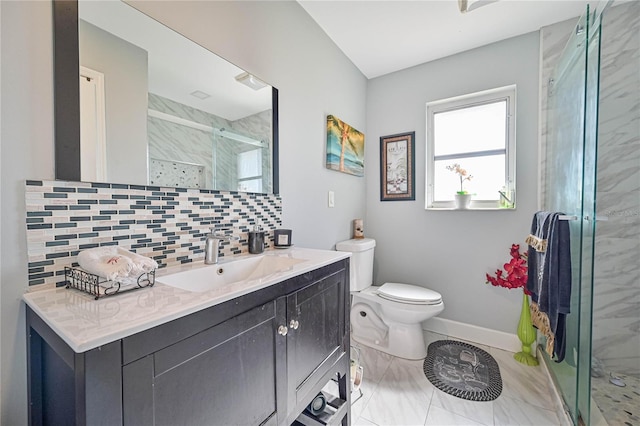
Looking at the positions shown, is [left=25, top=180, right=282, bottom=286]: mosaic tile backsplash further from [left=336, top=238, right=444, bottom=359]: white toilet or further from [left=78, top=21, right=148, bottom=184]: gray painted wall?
[left=336, top=238, right=444, bottom=359]: white toilet

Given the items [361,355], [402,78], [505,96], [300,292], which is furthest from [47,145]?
[505,96]

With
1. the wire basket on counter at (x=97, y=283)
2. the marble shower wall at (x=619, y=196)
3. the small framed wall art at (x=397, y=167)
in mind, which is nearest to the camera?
the wire basket on counter at (x=97, y=283)

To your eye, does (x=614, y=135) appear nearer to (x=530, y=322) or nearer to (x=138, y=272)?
(x=530, y=322)

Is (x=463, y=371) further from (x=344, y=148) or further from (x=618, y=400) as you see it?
(x=344, y=148)

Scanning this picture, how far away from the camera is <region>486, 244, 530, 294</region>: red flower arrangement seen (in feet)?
5.60

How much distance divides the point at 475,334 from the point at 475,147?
1.48 m

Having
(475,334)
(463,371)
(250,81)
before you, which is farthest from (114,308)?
(475,334)

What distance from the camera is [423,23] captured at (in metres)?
1.73

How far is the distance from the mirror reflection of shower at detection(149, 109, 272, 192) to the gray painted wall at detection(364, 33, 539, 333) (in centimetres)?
140

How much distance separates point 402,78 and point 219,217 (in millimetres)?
2064

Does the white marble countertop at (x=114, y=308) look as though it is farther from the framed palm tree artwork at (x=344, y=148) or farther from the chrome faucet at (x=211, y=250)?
the framed palm tree artwork at (x=344, y=148)

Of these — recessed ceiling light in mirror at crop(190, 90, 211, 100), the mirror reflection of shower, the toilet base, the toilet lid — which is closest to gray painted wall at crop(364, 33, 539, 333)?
the toilet lid

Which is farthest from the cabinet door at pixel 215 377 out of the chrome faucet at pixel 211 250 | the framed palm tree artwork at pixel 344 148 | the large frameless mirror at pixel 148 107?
the framed palm tree artwork at pixel 344 148

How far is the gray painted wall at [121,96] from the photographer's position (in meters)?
0.80
